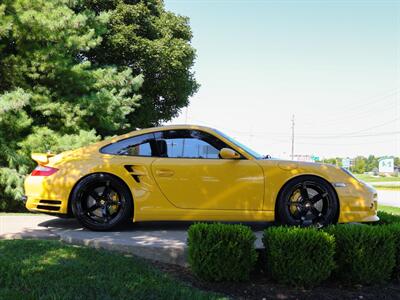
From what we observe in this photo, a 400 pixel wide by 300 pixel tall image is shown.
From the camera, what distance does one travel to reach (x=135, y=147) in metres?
5.80

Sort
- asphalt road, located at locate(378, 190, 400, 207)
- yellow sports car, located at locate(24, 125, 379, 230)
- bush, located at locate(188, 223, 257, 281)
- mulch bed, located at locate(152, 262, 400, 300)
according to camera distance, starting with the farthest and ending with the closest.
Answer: asphalt road, located at locate(378, 190, 400, 207), yellow sports car, located at locate(24, 125, 379, 230), bush, located at locate(188, 223, 257, 281), mulch bed, located at locate(152, 262, 400, 300)

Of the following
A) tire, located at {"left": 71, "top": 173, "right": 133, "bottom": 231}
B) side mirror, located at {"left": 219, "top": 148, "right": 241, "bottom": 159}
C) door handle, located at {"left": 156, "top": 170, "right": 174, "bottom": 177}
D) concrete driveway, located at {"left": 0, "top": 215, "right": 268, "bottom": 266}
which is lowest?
concrete driveway, located at {"left": 0, "top": 215, "right": 268, "bottom": 266}

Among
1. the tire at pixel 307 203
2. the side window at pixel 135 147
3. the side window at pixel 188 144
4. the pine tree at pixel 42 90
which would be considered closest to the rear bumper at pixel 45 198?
the side window at pixel 135 147

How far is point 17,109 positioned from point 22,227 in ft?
17.2

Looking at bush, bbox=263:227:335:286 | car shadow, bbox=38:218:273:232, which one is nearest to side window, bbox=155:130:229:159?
car shadow, bbox=38:218:273:232

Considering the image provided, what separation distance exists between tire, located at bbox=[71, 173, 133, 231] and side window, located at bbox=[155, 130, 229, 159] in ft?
2.39

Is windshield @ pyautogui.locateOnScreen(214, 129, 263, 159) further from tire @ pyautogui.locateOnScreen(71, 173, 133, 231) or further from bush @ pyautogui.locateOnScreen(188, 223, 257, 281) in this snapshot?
bush @ pyautogui.locateOnScreen(188, 223, 257, 281)

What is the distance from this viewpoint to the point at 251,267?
4.09 m

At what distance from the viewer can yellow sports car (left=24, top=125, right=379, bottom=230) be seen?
18.0 ft

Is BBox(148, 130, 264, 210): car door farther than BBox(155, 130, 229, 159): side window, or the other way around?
BBox(155, 130, 229, 159): side window

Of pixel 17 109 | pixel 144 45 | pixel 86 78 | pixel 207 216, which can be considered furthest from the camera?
pixel 144 45

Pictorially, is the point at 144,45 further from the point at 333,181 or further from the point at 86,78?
the point at 333,181

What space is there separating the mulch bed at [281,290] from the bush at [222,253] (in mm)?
87

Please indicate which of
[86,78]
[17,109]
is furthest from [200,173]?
[86,78]
